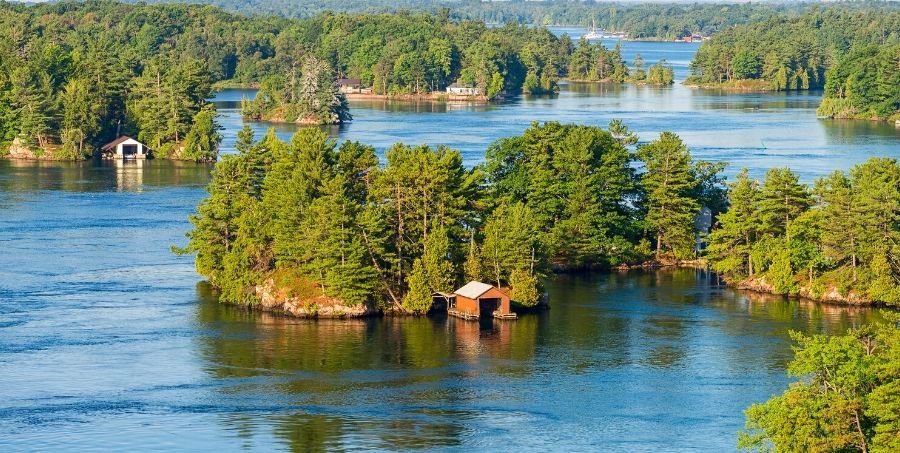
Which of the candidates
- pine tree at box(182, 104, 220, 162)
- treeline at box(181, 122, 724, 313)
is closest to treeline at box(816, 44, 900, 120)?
pine tree at box(182, 104, 220, 162)

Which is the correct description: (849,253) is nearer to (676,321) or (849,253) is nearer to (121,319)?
(676,321)

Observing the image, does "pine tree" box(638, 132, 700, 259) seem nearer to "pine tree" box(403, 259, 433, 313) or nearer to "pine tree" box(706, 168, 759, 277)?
"pine tree" box(706, 168, 759, 277)

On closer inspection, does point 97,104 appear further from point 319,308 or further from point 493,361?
point 493,361

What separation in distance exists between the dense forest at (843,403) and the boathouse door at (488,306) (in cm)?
1853

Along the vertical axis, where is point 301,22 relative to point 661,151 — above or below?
above

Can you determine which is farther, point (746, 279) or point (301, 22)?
point (301, 22)

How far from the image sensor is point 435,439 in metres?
33.9

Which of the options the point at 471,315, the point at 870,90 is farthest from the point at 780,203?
the point at 870,90

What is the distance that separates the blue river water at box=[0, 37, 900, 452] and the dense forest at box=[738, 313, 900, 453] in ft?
17.4

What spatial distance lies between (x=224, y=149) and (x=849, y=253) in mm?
49771

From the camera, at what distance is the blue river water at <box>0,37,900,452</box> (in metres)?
34.4

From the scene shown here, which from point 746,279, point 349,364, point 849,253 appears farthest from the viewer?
point 746,279

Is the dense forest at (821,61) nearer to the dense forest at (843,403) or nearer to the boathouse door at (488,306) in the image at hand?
the boathouse door at (488,306)

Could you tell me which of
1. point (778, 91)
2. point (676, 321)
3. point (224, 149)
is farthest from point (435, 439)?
point (778, 91)
